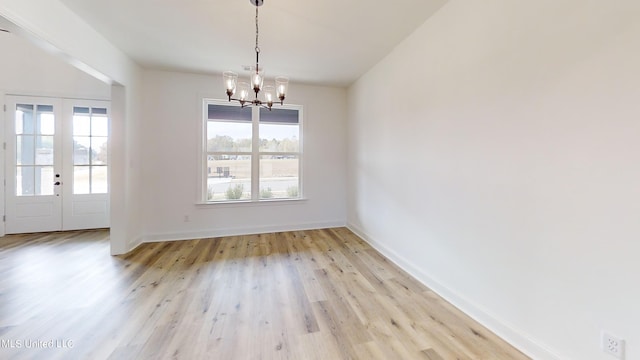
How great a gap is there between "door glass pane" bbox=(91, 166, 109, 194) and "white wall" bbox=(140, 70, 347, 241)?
1.39m

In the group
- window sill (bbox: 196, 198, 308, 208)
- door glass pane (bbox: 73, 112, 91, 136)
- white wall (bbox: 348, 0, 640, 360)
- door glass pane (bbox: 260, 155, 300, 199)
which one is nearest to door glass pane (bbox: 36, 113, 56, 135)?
door glass pane (bbox: 73, 112, 91, 136)

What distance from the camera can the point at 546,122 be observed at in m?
1.62

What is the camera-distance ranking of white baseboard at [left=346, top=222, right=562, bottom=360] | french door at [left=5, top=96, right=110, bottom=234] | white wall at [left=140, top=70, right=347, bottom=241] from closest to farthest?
white baseboard at [left=346, top=222, right=562, bottom=360] < white wall at [left=140, top=70, right=347, bottom=241] < french door at [left=5, top=96, right=110, bottom=234]

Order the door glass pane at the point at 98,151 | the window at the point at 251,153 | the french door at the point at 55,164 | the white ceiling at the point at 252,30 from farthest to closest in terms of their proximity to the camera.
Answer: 1. the door glass pane at the point at 98,151
2. the window at the point at 251,153
3. the french door at the point at 55,164
4. the white ceiling at the point at 252,30

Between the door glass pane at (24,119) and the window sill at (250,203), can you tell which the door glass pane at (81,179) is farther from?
the window sill at (250,203)

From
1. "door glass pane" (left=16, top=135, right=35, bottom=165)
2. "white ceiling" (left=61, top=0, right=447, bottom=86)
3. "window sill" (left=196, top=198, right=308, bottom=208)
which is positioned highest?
"white ceiling" (left=61, top=0, right=447, bottom=86)

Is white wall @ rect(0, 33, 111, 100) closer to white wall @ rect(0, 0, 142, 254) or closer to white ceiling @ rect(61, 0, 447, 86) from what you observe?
white wall @ rect(0, 0, 142, 254)

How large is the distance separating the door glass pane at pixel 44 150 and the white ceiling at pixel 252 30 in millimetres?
2475

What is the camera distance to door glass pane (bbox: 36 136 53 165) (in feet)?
14.6

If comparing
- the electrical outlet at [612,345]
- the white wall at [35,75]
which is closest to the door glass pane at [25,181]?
the white wall at [35,75]

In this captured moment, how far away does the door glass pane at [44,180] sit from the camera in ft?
14.6

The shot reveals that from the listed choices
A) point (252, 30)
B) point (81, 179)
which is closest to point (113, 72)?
point (252, 30)

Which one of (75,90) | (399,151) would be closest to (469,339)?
(399,151)

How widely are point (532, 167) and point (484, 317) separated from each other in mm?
1270
